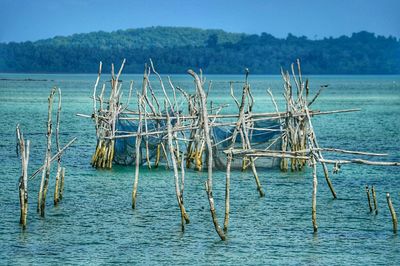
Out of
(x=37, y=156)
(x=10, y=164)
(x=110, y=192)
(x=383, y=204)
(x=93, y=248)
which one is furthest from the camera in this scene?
(x=37, y=156)

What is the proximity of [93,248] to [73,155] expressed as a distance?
13.4 m

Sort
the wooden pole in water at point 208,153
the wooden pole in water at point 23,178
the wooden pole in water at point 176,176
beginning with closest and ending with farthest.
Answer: the wooden pole in water at point 208,153, the wooden pole in water at point 23,178, the wooden pole in water at point 176,176

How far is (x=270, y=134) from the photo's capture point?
23203 millimetres

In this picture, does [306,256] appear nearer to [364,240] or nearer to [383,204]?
[364,240]

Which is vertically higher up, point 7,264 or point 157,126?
point 157,126

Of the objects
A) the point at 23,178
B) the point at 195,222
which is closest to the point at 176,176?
the point at 195,222

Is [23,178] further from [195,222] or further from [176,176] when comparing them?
[195,222]

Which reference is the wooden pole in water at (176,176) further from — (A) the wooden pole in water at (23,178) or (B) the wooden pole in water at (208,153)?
(A) the wooden pole in water at (23,178)

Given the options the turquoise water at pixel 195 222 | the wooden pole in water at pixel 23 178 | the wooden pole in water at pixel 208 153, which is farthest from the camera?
the wooden pole in water at pixel 23 178

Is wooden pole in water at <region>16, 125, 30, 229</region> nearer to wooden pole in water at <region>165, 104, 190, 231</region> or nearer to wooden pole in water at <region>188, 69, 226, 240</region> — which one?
wooden pole in water at <region>165, 104, 190, 231</region>

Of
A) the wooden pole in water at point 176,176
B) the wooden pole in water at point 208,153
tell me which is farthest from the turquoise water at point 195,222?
the wooden pole in water at point 208,153

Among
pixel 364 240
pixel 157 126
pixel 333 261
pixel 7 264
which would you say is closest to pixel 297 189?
pixel 157 126

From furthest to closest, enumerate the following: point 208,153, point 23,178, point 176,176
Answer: point 176,176, point 23,178, point 208,153

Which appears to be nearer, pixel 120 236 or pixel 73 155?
pixel 120 236
